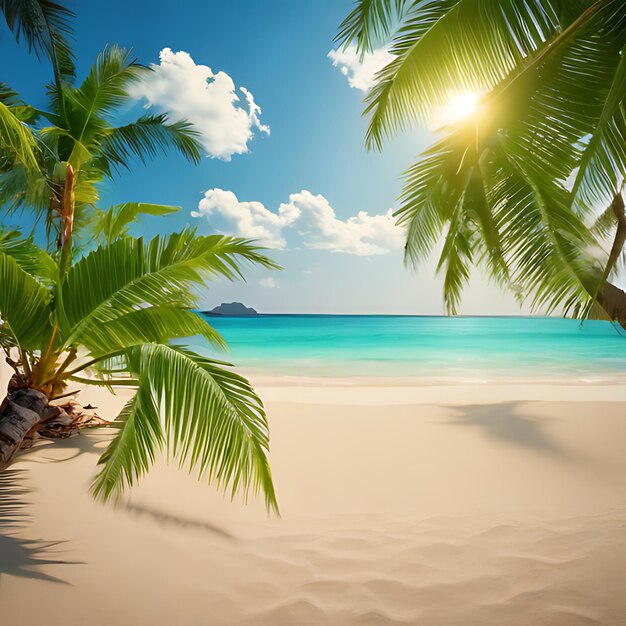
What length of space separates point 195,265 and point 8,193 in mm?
5889

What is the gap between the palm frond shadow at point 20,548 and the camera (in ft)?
7.36

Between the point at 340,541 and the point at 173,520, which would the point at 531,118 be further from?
the point at 173,520

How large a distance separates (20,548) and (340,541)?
1.81 meters

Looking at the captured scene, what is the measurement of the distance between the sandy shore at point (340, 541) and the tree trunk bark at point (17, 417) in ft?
0.96

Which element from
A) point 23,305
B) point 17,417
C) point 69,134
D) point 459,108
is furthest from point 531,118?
point 69,134

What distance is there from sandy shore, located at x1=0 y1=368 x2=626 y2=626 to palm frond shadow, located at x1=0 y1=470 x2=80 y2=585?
0.01 metres

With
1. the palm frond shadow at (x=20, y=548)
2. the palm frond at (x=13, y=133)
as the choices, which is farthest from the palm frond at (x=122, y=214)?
the palm frond shadow at (x=20, y=548)

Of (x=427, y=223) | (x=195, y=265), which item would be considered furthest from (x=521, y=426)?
(x=195, y=265)

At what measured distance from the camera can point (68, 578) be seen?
2201 millimetres

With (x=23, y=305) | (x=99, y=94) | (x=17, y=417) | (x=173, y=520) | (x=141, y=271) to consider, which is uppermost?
(x=99, y=94)

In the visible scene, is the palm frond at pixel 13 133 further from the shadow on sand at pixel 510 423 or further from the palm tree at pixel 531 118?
the shadow on sand at pixel 510 423

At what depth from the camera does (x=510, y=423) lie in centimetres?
549

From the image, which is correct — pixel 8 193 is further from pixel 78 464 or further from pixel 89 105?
pixel 78 464

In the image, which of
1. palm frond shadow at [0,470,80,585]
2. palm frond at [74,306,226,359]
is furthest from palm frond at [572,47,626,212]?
palm frond shadow at [0,470,80,585]
